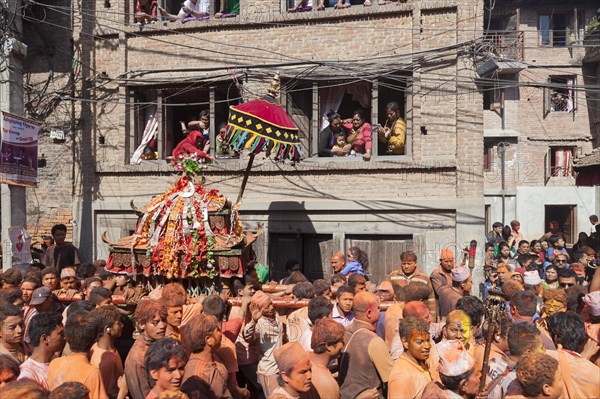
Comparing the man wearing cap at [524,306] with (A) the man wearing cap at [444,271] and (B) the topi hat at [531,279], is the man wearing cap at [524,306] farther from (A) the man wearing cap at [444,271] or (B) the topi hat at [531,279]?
(B) the topi hat at [531,279]

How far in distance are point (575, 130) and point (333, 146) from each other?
715 inches

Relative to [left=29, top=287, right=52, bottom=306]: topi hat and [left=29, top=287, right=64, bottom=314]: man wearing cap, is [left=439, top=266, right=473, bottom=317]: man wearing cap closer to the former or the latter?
[left=29, top=287, right=64, bottom=314]: man wearing cap

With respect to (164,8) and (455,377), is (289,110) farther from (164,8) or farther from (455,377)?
(455,377)

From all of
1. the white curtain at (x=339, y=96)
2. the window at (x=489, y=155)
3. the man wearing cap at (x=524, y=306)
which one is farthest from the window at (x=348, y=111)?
the window at (x=489, y=155)

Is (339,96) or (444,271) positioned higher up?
(339,96)

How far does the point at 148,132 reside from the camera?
1546 cm

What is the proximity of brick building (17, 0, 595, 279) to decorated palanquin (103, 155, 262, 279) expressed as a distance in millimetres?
4072

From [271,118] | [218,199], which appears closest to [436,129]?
[271,118]

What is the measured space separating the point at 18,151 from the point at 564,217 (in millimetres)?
24027

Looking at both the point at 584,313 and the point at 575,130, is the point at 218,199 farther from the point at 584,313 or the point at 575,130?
the point at 575,130

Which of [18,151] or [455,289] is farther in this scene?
[18,151]

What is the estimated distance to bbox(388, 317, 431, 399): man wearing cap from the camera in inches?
182

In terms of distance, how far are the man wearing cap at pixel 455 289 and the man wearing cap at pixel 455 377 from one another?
2.98 metres

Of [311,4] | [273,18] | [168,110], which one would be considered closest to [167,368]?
[273,18]
